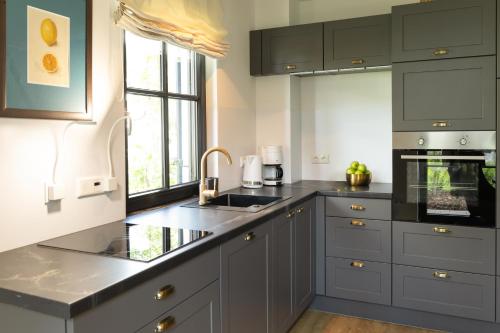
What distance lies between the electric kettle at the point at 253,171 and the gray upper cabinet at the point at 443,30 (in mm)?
1177

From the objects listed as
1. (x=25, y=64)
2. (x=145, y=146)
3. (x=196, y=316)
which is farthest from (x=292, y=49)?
(x=196, y=316)

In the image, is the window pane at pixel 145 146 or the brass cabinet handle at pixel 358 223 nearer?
the window pane at pixel 145 146

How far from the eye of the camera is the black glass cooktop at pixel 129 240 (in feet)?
5.03

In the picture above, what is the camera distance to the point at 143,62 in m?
2.46

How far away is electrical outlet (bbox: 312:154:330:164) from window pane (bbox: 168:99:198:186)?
1143 mm

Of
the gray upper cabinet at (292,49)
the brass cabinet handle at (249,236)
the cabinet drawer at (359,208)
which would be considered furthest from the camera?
the gray upper cabinet at (292,49)

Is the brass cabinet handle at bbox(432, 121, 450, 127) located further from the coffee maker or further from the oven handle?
the coffee maker

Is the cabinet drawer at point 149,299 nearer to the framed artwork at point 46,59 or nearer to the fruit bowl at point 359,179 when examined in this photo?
the framed artwork at point 46,59

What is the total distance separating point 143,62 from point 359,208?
1686 millimetres

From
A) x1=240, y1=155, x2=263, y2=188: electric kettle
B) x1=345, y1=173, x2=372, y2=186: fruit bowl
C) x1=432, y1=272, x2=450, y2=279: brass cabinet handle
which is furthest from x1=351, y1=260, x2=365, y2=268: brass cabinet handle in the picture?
x1=240, y1=155, x2=263, y2=188: electric kettle

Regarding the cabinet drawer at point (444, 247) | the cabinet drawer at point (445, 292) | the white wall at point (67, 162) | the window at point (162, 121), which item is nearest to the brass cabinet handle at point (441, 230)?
the cabinet drawer at point (444, 247)

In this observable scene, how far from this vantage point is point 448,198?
2.83m

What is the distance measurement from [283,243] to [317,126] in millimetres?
1416

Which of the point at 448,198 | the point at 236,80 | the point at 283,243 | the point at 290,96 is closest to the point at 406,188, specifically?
the point at 448,198
